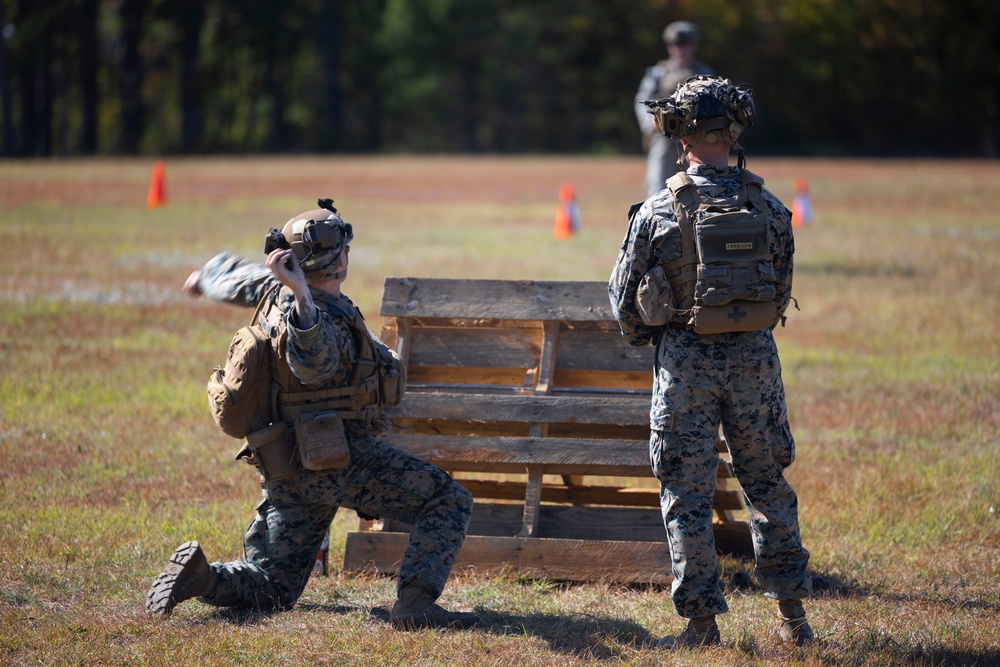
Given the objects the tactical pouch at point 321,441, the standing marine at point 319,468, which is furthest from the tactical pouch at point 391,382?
the tactical pouch at point 321,441

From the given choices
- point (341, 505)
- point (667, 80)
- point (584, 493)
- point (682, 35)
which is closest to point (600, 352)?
point (584, 493)

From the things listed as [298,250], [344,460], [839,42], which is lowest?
[344,460]

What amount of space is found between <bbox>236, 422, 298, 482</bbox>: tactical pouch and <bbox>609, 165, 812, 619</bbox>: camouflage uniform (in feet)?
4.90

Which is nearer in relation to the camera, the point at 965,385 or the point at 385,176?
the point at 965,385

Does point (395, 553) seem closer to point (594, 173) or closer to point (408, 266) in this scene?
point (408, 266)

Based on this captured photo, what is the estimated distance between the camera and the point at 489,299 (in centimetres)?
603

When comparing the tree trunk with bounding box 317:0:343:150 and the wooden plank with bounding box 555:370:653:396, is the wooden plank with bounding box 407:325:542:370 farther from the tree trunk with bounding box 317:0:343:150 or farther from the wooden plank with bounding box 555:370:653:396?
the tree trunk with bounding box 317:0:343:150

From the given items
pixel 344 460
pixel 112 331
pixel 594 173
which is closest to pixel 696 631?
pixel 344 460

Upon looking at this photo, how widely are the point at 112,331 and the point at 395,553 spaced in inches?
294

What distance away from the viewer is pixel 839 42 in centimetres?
6962

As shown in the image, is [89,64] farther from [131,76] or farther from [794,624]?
[794,624]

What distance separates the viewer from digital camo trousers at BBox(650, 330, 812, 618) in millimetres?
4699

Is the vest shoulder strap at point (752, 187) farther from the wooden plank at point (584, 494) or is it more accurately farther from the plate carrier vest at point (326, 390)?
the wooden plank at point (584, 494)

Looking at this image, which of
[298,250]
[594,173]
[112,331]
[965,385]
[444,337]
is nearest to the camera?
[298,250]
